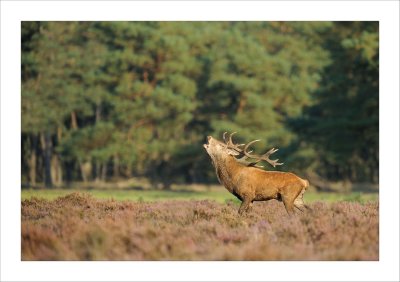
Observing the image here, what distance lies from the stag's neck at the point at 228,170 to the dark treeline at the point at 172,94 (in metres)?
24.3

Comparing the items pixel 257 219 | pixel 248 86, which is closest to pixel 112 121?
pixel 248 86

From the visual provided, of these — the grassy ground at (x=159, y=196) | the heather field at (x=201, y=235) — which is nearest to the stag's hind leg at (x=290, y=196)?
the heather field at (x=201, y=235)

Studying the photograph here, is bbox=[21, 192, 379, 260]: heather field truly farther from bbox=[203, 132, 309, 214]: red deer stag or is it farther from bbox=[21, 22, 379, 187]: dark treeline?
bbox=[21, 22, 379, 187]: dark treeline

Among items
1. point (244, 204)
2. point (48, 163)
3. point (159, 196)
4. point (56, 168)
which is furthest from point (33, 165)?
point (244, 204)

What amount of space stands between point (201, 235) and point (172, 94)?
30549 millimetres

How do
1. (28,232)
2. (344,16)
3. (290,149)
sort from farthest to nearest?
(290,149)
(344,16)
(28,232)

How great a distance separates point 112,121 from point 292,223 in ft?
103

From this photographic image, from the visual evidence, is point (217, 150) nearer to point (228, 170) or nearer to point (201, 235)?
point (228, 170)

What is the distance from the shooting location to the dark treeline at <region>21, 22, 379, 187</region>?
40.5m

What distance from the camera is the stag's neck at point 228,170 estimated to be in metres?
13.3

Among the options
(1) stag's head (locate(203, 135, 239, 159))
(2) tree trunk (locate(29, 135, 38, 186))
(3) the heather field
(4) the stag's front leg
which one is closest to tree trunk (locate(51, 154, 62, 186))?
(2) tree trunk (locate(29, 135, 38, 186))

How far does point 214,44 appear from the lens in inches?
1839

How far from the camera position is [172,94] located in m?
42.0

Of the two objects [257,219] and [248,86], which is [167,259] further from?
[248,86]
